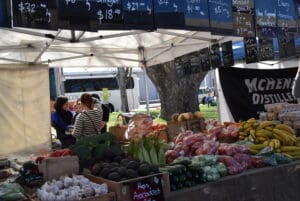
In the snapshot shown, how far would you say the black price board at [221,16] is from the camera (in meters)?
5.85

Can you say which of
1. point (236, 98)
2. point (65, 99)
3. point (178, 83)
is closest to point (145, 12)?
point (65, 99)

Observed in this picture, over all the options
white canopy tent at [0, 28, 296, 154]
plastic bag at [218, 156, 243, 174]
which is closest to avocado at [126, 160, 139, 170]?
plastic bag at [218, 156, 243, 174]

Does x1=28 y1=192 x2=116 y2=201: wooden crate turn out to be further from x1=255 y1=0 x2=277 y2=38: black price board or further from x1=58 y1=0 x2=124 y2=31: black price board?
x1=255 y1=0 x2=277 y2=38: black price board

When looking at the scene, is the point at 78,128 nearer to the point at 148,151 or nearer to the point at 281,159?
the point at 148,151

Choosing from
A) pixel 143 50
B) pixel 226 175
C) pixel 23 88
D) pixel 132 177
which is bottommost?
pixel 226 175

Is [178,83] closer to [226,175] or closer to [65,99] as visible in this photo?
[65,99]

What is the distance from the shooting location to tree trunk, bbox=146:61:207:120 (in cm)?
1197

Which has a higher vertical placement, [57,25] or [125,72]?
[57,25]

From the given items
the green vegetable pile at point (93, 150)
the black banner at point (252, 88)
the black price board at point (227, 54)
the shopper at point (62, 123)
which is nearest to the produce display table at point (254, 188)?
the green vegetable pile at point (93, 150)

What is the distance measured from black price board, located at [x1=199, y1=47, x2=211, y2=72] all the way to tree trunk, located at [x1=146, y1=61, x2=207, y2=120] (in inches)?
160

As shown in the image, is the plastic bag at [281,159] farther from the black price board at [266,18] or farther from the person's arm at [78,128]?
the person's arm at [78,128]

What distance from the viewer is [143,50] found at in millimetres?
8414

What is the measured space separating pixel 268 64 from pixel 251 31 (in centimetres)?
409

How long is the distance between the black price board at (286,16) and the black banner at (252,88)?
2297 mm
